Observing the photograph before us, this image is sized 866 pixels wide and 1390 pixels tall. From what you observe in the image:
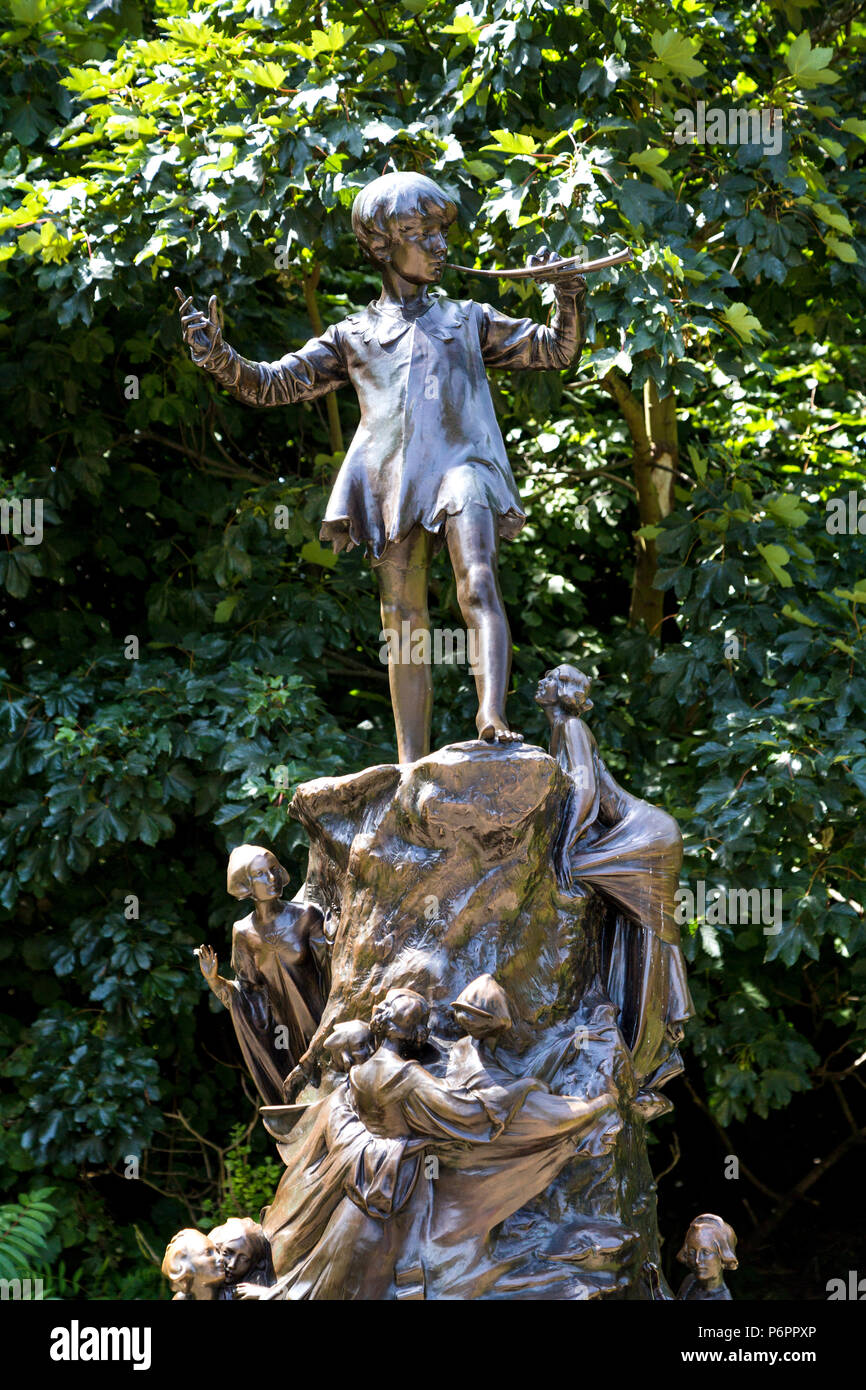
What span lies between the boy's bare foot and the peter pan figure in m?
0.30

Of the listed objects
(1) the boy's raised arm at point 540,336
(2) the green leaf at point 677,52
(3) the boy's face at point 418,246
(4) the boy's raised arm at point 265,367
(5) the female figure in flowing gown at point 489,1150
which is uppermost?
(2) the green leaf at point 677,52

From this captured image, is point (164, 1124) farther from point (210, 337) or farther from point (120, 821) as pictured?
point (210, 337)

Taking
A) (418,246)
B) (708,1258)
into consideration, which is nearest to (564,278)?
(418,246)

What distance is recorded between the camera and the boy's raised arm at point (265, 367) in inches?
239

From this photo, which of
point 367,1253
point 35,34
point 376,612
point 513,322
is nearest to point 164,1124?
point 376,612

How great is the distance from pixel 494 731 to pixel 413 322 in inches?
59.4

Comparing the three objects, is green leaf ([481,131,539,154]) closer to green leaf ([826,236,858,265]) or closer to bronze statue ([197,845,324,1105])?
green leaf ([826,236,858,265])

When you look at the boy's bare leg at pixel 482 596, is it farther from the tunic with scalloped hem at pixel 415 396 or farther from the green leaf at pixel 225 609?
the green leaf at pixel 225 609

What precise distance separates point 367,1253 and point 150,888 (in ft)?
15.4

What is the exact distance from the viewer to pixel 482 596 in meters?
5.97

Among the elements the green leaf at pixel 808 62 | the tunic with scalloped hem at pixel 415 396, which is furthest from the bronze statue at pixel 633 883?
the green leaf at pixel 808 62

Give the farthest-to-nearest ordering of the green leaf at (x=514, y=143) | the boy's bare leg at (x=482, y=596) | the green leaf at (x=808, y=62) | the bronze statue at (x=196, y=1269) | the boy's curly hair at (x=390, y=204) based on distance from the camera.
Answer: the green leaf at (x=808, y=62), the green leaf at (x=514, y=143), the boy's curly hair at (x=390, y=204), the boy's bare leg at (x=482, y=596), the bronze statue at (x=196, y=1269)

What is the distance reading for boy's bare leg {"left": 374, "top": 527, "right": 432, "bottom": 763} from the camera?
6.27 metres

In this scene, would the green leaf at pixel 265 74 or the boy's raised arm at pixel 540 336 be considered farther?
the green leaf at pixel 265 74
